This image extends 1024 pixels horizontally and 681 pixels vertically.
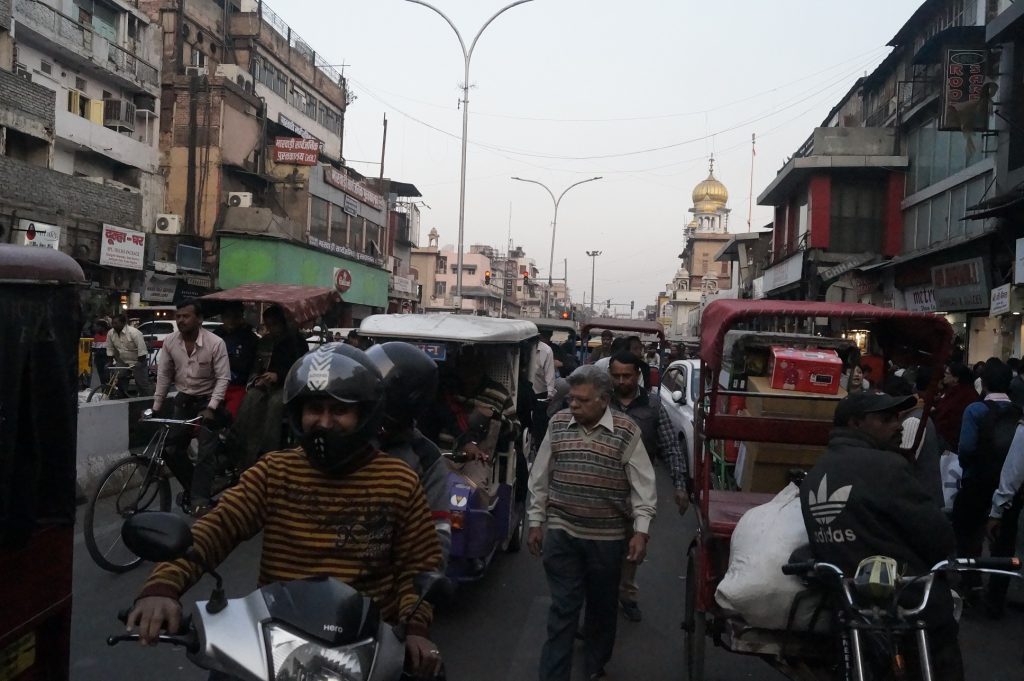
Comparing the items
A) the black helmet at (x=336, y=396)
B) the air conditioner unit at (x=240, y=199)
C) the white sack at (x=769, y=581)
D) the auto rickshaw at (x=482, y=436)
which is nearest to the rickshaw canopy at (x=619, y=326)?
the auto rickshaw at (x=482, y=436)

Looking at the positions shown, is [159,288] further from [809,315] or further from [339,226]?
[809,315]

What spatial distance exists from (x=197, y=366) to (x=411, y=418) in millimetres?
4050

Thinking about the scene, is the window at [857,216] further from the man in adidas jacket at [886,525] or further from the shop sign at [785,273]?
the man in adidas jacket at [886,525]

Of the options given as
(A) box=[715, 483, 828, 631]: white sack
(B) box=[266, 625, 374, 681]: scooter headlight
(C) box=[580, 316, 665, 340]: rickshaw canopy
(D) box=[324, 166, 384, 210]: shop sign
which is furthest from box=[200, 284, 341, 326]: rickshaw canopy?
(D) box=[324, 166, 384, 210]: shop sign

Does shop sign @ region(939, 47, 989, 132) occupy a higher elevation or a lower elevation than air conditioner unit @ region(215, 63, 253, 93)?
lower

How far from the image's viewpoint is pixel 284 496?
2613mm

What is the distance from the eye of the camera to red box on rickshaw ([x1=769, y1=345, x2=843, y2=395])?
5.65 meters

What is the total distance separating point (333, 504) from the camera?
259cm

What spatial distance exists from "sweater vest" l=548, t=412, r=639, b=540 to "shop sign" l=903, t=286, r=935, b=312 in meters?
18.9

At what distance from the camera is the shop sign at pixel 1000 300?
1609 centimetres

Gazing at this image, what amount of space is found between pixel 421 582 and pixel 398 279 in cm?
5140

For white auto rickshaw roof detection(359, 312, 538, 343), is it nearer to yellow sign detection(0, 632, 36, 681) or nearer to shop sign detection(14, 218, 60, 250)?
yellow sign detection(0, 632, 36, 681)

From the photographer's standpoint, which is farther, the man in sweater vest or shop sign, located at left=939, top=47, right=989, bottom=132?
shop sign, located at left=939, top=47, right=989, bottom=132

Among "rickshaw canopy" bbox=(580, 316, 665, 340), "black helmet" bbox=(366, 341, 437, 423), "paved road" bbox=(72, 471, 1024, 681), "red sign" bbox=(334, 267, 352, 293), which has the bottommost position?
"paved road" bbox=(72, 471, 1024, 681)
